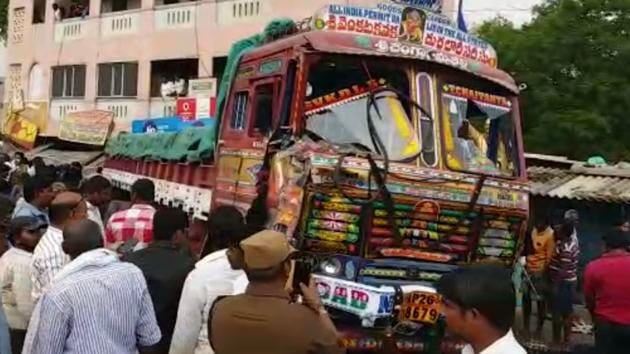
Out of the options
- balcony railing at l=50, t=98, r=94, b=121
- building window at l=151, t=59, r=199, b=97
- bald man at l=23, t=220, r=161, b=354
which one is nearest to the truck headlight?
bald man at l=23, t=220, r=161, b=354

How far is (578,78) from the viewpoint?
18.6 meters

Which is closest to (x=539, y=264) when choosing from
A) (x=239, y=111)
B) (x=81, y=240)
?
(x=239, y=111)

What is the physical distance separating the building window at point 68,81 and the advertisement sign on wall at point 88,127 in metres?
3.61

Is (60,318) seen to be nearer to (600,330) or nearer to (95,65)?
(600,330)

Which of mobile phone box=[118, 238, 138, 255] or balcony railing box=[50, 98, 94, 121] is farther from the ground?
balcony railing box=[50, 98, 94, 121]

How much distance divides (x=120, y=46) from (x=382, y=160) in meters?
24.0

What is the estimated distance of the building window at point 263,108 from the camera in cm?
824

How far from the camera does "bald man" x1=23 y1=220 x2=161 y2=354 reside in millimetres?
4402

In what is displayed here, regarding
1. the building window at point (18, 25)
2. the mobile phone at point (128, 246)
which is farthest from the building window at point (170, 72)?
the mobile phone at point (128, 246)

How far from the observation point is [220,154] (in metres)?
9.26

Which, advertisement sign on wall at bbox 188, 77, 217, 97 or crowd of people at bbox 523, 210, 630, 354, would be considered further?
advertisement sign on wall at bbox 188, 77, 217, 97

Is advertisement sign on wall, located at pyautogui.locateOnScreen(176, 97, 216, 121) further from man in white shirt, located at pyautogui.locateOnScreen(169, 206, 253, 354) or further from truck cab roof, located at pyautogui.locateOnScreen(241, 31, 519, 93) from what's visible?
man in white shirt, located at pyautogui.locateOnScreen(169, 206, 253, 354)

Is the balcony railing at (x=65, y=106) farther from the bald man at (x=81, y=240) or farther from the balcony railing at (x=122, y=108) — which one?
the bald man at (x=81, y=240)

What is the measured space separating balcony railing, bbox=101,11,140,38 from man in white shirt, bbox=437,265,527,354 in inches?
1074
